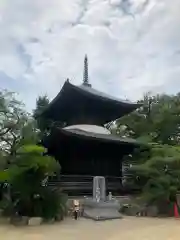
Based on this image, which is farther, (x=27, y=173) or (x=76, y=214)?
(x=76, y=214)

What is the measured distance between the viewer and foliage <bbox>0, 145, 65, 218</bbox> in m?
12.0

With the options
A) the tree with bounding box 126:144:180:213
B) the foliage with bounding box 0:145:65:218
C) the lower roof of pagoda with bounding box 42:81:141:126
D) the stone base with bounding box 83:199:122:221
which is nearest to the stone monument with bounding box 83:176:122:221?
the stone base with bounding box 83:199:122:221

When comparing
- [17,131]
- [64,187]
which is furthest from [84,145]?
[17,131]

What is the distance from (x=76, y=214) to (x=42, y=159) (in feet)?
9.89

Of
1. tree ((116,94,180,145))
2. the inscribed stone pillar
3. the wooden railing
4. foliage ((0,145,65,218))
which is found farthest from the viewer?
tree ((116,94,180,145))

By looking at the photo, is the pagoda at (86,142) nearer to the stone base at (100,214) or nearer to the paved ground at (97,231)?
the stone base at (100,214)

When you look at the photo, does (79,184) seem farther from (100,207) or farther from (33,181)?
(33,181)

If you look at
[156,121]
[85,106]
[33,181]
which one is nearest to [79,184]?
[85,106]

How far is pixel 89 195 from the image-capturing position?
17094 millimetres

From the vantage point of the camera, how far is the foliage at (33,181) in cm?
1202

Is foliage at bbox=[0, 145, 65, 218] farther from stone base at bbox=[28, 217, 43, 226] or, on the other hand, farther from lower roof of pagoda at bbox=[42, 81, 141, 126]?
lower roof of pagoda at bbox=[42, 81, 141, 126]

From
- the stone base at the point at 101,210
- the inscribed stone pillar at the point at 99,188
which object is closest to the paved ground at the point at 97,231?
the stone base at the point at 101,210

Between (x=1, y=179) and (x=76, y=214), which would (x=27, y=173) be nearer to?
(x=1, y=179)

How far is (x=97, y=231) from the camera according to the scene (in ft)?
34.2
